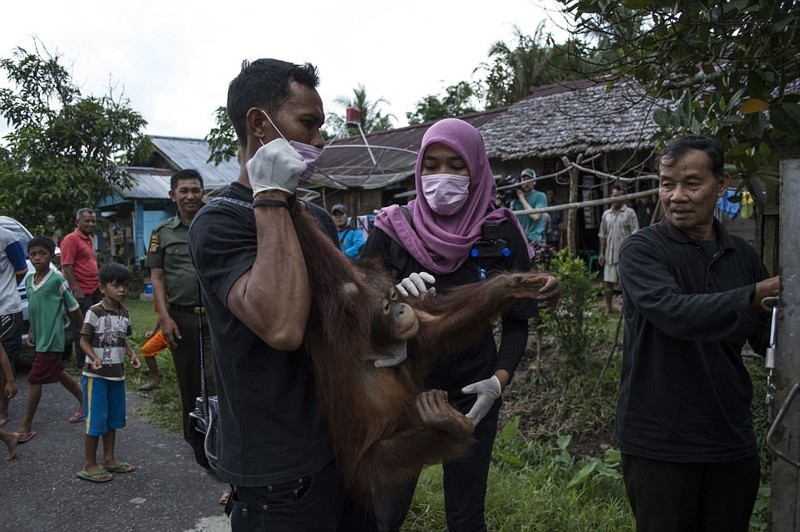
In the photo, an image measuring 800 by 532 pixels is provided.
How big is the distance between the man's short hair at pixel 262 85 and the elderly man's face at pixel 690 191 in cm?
136

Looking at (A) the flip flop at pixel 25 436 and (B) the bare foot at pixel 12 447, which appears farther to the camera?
(A) the flip flop at pixel 25 436

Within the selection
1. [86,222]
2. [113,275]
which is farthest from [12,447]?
[86,222]

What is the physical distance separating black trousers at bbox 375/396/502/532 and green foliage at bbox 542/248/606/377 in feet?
8.94

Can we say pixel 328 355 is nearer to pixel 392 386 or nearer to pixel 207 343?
pixel 392 386

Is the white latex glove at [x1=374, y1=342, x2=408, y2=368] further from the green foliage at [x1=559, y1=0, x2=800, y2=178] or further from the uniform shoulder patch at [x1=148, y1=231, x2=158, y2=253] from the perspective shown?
the uniform shoulder patch at [x1=148, y1=231, x2=158, y2=253]

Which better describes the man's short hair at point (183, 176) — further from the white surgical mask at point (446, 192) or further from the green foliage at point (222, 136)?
the green foliage at point (222, 136)

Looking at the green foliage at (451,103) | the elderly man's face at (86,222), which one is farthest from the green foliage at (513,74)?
the elderly man's face at (86,222)

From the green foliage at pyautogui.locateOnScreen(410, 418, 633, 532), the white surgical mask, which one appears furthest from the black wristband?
the green foliage at pyautogui.locateOnScreen(410, 418, 633, 532)

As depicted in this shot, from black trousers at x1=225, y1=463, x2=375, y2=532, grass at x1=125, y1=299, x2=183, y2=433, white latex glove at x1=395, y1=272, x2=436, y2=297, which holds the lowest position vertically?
grass at x1=125, y1=299, x2=183, y2=433

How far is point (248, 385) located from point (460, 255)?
117 cm

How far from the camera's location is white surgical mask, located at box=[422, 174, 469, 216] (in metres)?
2.66

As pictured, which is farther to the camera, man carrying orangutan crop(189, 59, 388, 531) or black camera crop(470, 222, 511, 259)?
black camera crop(470, 222, 511, 259)

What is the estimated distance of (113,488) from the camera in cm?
438

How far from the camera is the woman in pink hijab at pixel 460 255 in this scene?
258 centimetres
